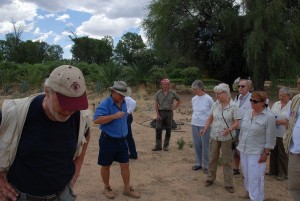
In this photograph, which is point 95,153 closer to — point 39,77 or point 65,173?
point 65,173

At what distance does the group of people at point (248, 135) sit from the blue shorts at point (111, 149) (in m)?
1.39

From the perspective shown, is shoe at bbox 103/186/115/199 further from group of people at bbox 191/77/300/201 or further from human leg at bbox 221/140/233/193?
human leg at bbox 221/140/233/193

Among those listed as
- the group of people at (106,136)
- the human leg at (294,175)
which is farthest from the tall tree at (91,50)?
the human leg at (294,175)

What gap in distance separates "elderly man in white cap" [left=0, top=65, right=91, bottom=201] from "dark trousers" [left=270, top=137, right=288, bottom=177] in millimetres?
4262

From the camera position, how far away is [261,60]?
17.9 m

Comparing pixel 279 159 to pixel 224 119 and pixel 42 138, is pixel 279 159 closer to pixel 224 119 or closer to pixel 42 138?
pixel 224 119

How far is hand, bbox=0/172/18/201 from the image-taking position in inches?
82.5

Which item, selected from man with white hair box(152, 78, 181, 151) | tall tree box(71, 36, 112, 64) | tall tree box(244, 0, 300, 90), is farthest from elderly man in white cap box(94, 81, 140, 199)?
tall tree box(71, 36, 112, 64)

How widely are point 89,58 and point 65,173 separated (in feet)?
215

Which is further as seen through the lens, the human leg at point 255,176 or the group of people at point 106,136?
the human leg at point 255,176

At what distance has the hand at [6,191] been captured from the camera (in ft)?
6.88

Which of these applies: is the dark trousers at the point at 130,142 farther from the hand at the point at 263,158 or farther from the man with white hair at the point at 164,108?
the hand at the point at 263,158

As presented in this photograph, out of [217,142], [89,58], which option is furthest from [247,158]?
[89,58]

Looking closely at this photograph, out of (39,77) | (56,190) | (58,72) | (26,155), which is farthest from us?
(39,77)
